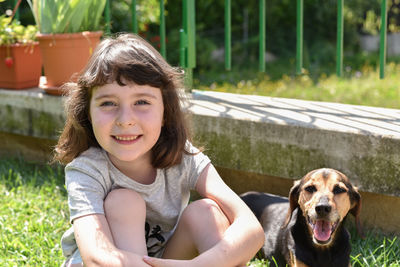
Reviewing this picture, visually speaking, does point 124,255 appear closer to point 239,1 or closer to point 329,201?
point 329,201

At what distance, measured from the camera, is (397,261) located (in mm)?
2771

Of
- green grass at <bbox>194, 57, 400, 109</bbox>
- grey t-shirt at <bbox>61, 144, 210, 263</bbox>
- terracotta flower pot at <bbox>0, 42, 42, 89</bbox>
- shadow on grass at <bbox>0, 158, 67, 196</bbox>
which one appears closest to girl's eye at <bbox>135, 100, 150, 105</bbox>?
grey t-shirt at <bbox>61, 144, 210, 263</bbox>

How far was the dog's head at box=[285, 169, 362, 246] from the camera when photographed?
2.57m

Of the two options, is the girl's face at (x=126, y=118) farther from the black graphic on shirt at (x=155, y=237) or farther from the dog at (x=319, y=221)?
the dog at (x=319, y=221)

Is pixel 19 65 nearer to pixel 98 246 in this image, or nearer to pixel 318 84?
pixel 98 246

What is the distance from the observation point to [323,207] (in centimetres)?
255

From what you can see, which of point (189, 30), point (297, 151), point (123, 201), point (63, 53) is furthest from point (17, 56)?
point (123, 201)

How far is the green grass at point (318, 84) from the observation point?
6320 millimetres

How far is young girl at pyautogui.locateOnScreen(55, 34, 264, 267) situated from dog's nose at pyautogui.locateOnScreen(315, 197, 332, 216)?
0.93 feet

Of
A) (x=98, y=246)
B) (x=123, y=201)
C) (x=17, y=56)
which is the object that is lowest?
A: (x=98, y=246)

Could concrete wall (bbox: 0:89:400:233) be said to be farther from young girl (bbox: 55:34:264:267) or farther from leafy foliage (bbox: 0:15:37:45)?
young girl (bbox: 55:34:264:267)

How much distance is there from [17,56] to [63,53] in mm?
527

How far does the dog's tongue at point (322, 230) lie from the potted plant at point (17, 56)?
102 inches

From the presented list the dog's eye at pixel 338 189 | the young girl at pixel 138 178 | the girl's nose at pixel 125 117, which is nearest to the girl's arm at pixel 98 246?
the young girl at pixel 138 178
